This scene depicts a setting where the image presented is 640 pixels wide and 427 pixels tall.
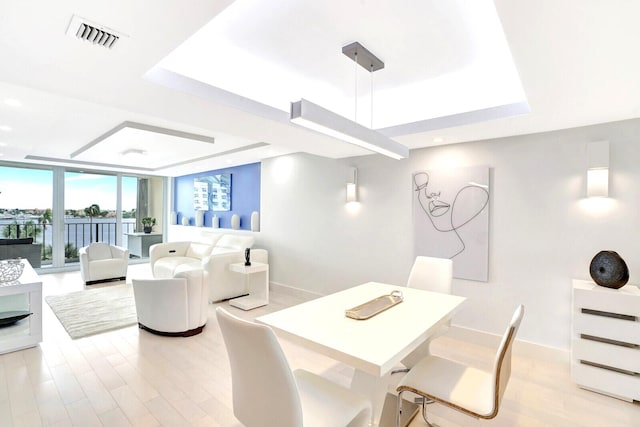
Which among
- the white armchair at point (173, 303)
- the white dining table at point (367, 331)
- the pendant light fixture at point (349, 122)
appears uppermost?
the pendant light fixture at point (349, 122)

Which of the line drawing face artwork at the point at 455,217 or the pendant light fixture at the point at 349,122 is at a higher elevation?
the pendant light fixture at the point at 349,122

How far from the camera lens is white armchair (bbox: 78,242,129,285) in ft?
18.3

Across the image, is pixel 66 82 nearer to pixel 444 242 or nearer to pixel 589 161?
pixel 444 242

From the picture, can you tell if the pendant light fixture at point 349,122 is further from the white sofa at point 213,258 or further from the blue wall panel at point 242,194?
the blue wall panel at point 242,194

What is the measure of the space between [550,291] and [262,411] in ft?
9.59

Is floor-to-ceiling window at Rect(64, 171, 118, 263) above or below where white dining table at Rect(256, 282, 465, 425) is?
above

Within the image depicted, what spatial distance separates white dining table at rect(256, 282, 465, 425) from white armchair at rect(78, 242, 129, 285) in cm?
518

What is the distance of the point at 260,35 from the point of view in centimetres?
216

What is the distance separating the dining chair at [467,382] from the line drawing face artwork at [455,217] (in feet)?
5.54

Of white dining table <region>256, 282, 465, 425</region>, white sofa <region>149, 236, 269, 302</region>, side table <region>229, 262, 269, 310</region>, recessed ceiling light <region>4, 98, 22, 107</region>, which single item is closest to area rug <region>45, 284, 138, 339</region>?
white sofa <region>149, 236, 269, 302</region>

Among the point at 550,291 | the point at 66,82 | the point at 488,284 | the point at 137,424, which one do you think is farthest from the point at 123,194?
the point at 550,291

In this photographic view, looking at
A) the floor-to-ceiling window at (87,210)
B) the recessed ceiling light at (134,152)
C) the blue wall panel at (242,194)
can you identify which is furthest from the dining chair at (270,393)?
the floor-to-ceiling window at (87,210)

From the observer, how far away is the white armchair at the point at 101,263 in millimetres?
5570

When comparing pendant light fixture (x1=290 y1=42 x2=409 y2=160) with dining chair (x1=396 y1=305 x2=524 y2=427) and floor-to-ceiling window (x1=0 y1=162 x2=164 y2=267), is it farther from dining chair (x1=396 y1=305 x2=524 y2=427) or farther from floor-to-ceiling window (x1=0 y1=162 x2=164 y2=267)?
floor-to-ceiling window (x1=0 y1=162 x2=164 y2=267)
